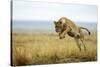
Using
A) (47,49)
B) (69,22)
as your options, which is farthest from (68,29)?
(47,49)

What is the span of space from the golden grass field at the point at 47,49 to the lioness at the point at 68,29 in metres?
0.05

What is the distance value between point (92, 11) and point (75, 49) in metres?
0.55

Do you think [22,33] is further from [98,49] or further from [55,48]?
[98,49]

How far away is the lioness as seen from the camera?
2.57m

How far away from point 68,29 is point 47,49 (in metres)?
0.37

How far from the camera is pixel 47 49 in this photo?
2516mm

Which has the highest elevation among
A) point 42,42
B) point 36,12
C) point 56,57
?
point 36,12

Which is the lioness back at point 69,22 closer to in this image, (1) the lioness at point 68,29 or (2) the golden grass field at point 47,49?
(1) the lioness at point 68,29

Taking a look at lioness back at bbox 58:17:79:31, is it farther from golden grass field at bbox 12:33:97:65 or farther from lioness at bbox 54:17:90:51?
golden grass field at bbox 12:33:97:65

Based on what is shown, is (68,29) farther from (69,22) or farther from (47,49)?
(47,49)

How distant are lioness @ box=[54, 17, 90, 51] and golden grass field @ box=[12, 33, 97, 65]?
5cm

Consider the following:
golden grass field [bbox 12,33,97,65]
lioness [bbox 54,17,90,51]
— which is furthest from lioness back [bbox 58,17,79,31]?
golden grass field [bbox 12,33,97,65]

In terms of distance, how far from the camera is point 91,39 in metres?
2.72

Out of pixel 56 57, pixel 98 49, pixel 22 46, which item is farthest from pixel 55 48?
pixel 98 49
